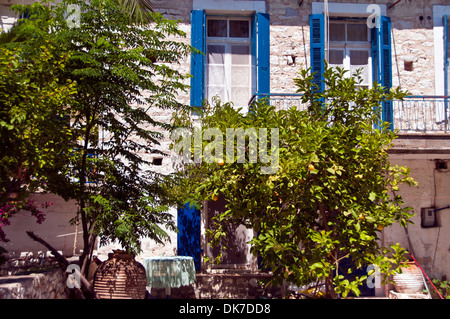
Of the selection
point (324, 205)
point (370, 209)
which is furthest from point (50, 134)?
point (370, 209)

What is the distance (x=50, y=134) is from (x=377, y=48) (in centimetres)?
695

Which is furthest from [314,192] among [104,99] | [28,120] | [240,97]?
[240,97]

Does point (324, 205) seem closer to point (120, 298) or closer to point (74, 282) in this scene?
point (120, 298)

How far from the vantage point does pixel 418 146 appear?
8.57 m

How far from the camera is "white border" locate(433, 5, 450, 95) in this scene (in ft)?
31.2

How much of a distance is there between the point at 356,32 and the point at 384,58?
0.90 meters

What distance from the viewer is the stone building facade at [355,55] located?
934cm

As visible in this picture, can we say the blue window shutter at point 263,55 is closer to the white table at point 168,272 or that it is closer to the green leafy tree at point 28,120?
the white table at point 168,272

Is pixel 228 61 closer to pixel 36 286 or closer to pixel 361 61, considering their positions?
pixel 361 61

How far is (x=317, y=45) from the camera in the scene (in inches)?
371

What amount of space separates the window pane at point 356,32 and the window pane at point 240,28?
7.03ft
